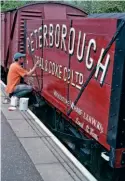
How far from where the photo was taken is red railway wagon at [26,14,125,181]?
4.49 meters

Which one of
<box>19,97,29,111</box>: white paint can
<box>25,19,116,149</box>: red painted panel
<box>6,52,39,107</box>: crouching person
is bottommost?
<box>19,97,29,111</box>: white paint can

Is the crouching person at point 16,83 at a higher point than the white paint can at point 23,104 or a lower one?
higher

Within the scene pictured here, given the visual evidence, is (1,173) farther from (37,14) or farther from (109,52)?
(37,14)

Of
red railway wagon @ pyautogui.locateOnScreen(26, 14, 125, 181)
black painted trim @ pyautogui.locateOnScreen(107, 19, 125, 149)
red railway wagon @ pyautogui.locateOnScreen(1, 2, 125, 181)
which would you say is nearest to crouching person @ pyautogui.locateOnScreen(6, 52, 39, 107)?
red railway wagon @ pyautogui.locateOnScreen(1, 2, 125, 181)

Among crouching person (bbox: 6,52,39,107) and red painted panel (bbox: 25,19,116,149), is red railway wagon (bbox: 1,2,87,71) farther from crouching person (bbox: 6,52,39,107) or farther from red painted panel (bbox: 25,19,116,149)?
red painted panel (bbox: 25,19,116,149)

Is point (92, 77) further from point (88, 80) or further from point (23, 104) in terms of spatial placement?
point (23, 104)

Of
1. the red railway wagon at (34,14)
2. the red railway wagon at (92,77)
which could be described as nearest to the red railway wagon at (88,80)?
the red railway wagon at (92,77)

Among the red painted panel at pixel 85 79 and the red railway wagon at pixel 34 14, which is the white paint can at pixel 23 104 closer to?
the red painted panel at pixel 85 79

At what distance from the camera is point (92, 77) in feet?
17.2

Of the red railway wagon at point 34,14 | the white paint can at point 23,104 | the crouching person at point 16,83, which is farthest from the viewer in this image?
the red railway wagon at point 34,14

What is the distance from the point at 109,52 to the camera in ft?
15.3

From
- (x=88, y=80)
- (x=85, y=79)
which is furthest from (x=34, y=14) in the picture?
(x=88, y=80)

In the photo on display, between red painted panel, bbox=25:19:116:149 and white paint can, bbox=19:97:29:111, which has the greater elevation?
red painted panel, bbox=25:19:116:149

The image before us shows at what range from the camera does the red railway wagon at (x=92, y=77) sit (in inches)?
177
